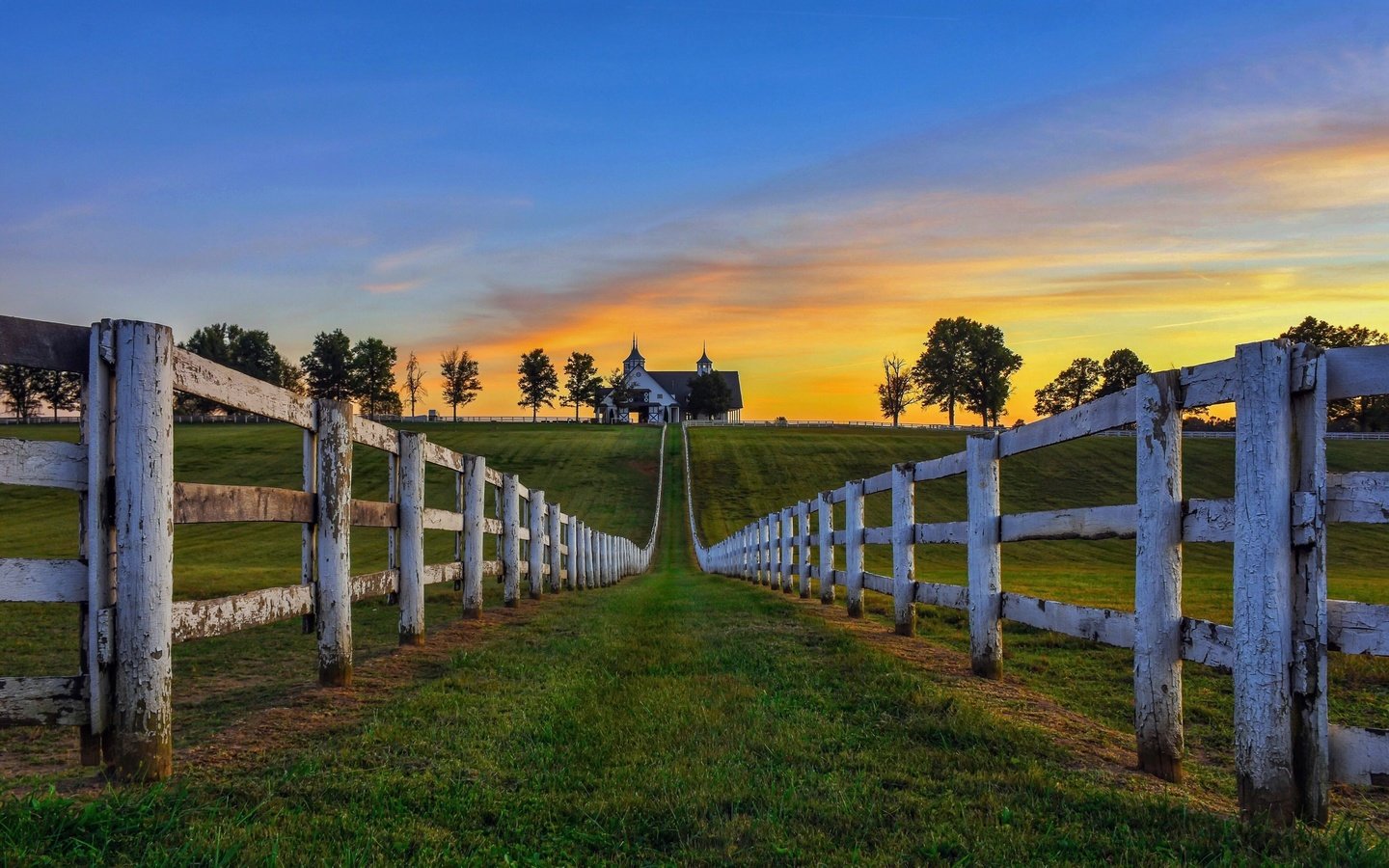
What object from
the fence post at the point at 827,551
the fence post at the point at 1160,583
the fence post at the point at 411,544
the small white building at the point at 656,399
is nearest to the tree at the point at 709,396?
the small white building at the point at 656,399

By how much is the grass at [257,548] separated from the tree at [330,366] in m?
31.9

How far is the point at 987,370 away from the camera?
115 m

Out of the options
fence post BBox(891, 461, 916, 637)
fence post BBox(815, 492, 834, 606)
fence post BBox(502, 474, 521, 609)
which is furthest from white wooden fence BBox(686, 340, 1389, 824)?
fence post BBox(815, 492, 834, 606)

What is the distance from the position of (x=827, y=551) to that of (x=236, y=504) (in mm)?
8416

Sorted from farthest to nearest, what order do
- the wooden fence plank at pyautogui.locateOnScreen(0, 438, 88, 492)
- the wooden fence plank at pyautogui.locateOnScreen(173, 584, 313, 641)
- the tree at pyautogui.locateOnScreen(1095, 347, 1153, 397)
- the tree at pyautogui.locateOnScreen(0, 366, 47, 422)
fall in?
the tree at pyautogui.locateOnScreen(1095, 347, 1153, 397)
the tree at pyautogui.locateOnScreen(0, 366, 47, 422)
the wooden fence plank at pyautogui.locateOnScreen(173, 584, 313, 641)
the wooden fence plank at pyautogui.locateOnScreen(0, 438, 88, 492)

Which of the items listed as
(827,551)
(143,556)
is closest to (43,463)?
(143,556)

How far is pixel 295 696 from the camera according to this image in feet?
17.2

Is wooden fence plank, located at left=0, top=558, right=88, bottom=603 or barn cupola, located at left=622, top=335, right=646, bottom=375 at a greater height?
barn cupola, located at left=622, top=335, right=646, bottom=375

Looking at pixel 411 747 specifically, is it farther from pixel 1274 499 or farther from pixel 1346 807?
pixel 1346 807

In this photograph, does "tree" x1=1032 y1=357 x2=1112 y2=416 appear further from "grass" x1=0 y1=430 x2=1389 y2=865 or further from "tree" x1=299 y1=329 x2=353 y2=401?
"grass" x1=0 y1=430 x2=1389 y2=865

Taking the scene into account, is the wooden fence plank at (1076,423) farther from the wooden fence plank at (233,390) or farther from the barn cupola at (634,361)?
the barn cupola at (634,361)

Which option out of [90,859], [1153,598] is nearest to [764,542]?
[1153,598]

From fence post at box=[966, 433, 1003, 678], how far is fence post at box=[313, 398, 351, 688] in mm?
4057

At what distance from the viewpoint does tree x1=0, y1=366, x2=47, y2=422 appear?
9569cm
